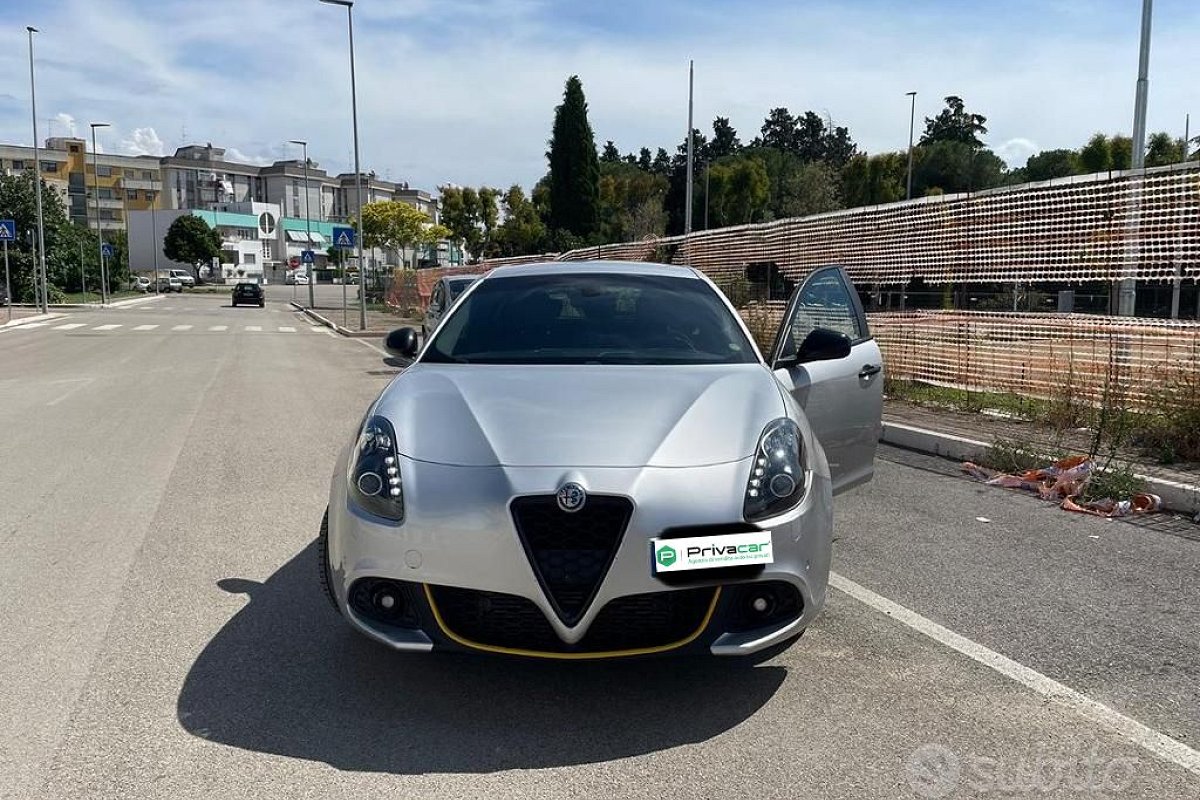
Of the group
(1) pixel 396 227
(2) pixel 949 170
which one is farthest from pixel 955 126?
(1) pixel 396 227

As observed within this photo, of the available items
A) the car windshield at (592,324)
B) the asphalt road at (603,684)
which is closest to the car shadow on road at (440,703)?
the asphalt road at (603,684)

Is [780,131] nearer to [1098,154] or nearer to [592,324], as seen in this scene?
[1098,154]

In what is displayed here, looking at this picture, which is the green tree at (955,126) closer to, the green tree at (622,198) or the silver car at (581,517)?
the green tree at (622,198)

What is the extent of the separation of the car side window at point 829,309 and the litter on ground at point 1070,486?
6.51 feet

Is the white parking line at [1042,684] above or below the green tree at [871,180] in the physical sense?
below

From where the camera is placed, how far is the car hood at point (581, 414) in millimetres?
3213

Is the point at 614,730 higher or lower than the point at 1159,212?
lower

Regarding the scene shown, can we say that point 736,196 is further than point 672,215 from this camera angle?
No

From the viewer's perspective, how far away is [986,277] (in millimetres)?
10836

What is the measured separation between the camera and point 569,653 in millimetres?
3104

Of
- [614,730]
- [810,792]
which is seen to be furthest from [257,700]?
[810,792]

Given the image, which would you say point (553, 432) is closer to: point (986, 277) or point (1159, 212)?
point (1159, 212)

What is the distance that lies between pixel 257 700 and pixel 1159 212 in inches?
346

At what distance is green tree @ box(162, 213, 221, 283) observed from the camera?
299ft
